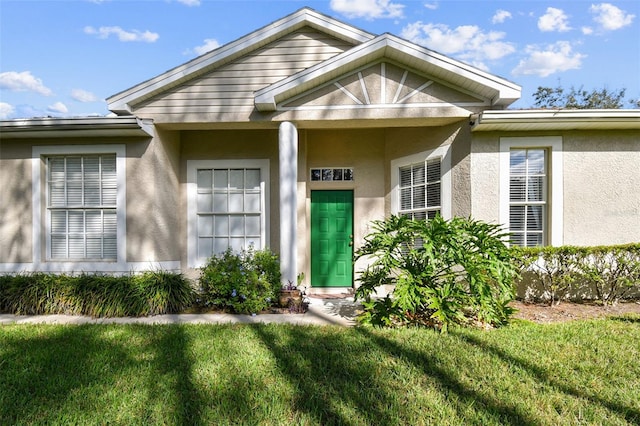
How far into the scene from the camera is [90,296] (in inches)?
214

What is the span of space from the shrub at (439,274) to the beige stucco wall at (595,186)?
1601mm

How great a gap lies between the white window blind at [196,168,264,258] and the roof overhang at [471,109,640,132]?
15.6 ft

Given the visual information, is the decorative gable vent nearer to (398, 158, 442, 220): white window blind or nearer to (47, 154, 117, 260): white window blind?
(398, 158, 442, 220): white window blind

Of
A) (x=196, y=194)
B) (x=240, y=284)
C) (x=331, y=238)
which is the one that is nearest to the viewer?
(x=240, y=284)

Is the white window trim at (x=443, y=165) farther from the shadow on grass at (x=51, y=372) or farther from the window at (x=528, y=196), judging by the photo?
the shadow on grass at (x=51, y=372)

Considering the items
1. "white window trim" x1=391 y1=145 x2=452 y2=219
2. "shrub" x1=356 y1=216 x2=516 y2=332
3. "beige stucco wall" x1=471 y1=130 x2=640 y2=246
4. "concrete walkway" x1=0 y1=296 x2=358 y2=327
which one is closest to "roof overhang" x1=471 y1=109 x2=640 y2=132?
"beige stucco wall" x1=471 y1=130 x2=640 y2=246

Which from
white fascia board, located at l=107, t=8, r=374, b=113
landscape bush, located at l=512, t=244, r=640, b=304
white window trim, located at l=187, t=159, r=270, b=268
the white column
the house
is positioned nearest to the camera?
landscape bush, located at l=512, t=244, r=640, b=304

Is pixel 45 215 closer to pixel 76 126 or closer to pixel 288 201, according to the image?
pixel 76 126

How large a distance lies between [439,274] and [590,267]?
3.03 metres

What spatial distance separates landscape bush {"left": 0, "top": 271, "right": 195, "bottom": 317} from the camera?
17.6 ft

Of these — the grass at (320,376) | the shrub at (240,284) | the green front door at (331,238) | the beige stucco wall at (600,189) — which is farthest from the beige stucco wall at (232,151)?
the beige stucco wall at (600,189)

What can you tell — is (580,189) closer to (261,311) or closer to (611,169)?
(611,169)

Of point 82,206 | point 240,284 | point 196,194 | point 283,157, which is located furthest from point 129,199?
point 283,157

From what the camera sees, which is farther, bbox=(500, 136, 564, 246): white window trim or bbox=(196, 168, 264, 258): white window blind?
bbox=(196, 168, 264, 258): white window blind
